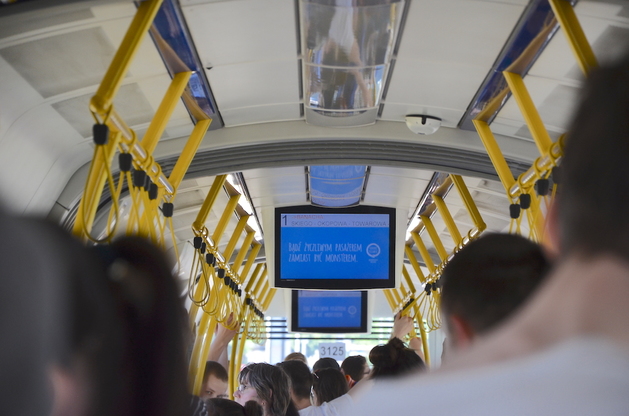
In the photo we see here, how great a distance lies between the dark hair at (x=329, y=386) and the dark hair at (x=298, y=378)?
0.31 feet

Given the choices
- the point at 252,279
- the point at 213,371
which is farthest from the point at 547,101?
the point at 252,279

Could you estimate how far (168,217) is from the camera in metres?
4.57

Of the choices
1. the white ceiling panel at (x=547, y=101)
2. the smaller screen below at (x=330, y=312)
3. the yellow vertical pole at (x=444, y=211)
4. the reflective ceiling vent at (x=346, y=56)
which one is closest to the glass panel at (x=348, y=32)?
the reflective ceiling vent at (x=346, y=56)

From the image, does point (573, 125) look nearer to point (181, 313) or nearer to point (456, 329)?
point (181, 313)

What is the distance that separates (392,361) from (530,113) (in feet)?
6.20

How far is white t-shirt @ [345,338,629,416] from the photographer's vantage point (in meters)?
0.42

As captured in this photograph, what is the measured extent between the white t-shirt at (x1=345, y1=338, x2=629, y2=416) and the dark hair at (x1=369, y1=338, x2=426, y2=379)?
9.92 feet

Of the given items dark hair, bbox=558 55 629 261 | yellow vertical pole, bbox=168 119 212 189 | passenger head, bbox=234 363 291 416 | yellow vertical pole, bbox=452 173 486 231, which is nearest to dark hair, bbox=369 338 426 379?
passenger head, bbox=234 363 291 416

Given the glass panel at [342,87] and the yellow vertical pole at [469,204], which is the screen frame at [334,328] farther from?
the glass panel at [342,87]

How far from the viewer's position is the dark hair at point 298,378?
18.1ft

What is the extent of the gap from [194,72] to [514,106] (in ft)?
8.35

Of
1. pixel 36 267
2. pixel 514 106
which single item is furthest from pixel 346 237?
pixel 36 267

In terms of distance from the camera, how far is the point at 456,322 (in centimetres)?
122

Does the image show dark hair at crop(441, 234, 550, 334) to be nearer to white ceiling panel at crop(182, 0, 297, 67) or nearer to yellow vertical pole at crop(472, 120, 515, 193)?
white ceiling panel at crop(182, 0, 297, 67)
